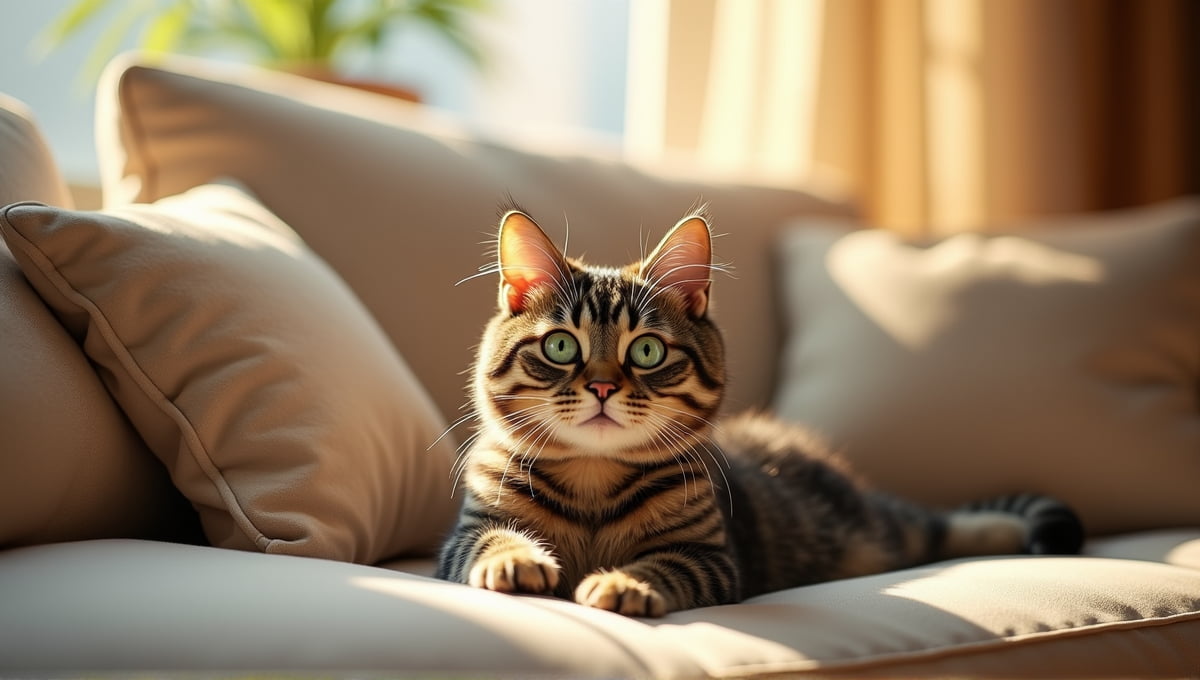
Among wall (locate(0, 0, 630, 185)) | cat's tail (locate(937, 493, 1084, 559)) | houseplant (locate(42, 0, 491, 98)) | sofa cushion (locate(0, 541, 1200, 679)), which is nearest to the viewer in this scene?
sofa cushion (locate(0, 541, 1200, 679))

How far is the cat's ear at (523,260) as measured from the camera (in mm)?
1157

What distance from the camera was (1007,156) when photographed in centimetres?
284

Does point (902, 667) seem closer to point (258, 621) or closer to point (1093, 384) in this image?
point (258, 621)

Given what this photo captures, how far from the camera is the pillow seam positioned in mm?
1019

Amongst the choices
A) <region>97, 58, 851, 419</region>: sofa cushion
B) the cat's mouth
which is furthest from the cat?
<region>97, 58, 851, 419</region>: sofa cushion

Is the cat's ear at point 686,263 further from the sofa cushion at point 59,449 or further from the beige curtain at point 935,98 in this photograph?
the beige curtain at point 935,98

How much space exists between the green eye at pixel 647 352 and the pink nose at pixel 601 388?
7 cm

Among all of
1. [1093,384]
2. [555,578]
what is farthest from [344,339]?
[1093,384]

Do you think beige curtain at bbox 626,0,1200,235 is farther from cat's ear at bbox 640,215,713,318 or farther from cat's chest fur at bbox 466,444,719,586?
cat's chest fur at bbox 466,444,719,586

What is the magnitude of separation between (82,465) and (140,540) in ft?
0.35

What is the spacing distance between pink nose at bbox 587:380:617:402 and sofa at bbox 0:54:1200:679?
0.25m

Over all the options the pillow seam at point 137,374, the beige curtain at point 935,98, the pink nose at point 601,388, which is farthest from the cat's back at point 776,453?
the beige curtain at point 935,98

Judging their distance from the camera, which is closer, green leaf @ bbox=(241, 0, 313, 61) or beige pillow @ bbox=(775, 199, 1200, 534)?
beige pillow @ bbox=(775, 199, 1200, 534)

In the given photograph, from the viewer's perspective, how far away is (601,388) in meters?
1.06
